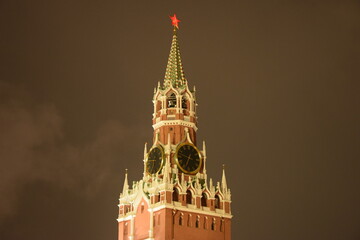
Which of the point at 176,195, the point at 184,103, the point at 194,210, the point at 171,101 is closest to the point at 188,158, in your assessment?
the point at 176,195

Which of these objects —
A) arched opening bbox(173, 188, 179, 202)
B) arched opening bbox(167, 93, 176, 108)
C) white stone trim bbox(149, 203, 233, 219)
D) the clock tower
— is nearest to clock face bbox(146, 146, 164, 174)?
the clock tower

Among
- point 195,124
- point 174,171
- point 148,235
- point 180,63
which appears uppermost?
point 180,63

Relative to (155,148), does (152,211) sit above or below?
below

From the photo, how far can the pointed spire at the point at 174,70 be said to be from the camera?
4134 inches

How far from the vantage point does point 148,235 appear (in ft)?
316

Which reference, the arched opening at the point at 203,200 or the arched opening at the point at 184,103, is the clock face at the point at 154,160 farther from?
the arched opening at the point at 184,103

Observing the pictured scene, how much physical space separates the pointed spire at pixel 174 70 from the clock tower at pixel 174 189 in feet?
0.43

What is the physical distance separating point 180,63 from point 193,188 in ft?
54.3

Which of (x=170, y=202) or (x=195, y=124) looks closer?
(x=170, y=202)

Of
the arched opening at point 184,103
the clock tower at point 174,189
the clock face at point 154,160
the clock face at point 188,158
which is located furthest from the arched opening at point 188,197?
the arched opening at point 184,103

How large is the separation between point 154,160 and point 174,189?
5153 mm

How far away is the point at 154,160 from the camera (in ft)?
330

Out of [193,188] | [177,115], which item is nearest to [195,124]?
[177,115]

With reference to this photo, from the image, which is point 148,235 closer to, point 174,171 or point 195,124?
point 174,171
